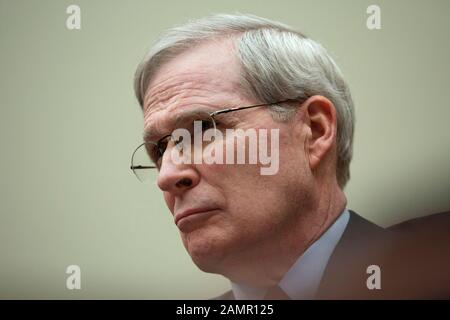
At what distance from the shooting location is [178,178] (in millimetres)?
1308

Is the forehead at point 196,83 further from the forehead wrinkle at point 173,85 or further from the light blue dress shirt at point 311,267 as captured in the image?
the light blue dress shirt at point 311,267

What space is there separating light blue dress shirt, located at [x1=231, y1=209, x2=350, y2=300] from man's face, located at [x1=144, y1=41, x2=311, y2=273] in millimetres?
80

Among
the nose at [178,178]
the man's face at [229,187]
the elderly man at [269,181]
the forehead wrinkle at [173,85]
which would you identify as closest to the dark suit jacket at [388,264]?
the elderly man at [269,181]

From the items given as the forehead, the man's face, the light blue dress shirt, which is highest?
the forehead

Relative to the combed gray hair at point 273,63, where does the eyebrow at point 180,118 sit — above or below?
below

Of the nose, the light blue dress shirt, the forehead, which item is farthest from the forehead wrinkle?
the light blue dress shirt

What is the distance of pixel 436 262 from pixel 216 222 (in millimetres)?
568

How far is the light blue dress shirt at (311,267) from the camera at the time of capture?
1.34 metres

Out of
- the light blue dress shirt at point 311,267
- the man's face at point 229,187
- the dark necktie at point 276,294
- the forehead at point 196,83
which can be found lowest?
the dark necktie at point 276,294

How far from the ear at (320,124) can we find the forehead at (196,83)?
0.18 meters

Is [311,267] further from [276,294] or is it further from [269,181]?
[269,181]

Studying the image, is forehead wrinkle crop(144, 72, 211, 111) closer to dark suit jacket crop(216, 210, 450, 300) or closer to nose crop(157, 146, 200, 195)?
nose crop(157, 146, 200, 195)

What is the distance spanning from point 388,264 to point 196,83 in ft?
2.11

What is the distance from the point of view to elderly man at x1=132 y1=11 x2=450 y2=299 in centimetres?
129
